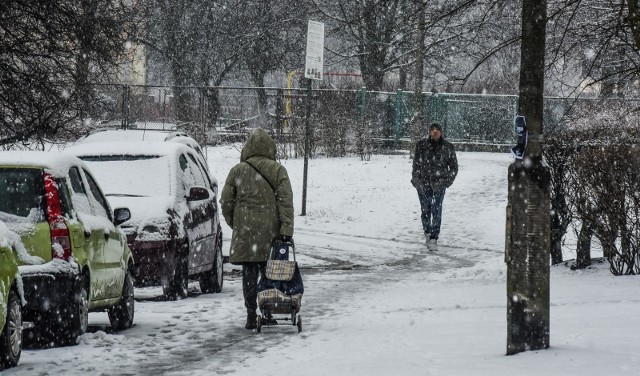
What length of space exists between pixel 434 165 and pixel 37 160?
10.8 meters

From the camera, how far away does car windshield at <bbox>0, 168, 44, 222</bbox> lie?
9133mm

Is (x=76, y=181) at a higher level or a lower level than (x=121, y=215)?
higher

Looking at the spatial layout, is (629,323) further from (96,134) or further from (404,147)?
(404,147)

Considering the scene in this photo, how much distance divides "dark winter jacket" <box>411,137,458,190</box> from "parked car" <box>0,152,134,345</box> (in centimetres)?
996

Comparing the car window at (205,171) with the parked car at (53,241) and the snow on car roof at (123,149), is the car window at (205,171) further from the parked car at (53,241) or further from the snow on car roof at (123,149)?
the parked car at (53,241)

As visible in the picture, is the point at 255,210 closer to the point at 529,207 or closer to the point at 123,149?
the point at 123,149

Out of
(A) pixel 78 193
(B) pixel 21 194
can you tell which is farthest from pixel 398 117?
(B) pixel 21 194

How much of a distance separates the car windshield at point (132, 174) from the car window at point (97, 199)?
6.68 ft

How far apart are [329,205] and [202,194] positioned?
454 inches

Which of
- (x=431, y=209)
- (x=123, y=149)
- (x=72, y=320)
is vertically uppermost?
(x=123, y=149)

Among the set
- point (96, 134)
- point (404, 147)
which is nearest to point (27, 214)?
point (96, 134)

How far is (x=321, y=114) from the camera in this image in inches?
1191

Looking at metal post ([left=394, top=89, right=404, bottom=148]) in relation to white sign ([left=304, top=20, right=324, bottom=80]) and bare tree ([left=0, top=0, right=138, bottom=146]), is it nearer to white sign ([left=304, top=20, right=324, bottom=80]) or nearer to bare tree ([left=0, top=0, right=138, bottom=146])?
white sign ([left=304, top=20, right=324, bottom=80])

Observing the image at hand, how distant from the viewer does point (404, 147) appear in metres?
36.4
